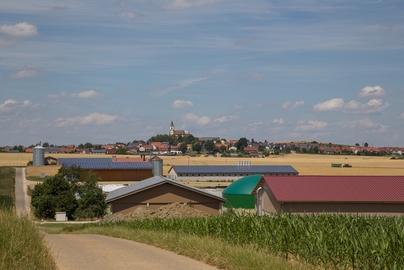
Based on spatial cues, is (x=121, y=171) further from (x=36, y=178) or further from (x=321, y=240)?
(x=321, y=240)

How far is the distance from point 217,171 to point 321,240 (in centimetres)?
8761

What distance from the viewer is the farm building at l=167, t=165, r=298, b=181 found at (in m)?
96.5

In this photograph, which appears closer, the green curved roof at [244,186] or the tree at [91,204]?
the green curved roof at [244,186]

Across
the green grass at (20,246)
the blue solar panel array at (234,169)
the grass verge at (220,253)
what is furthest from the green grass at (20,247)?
Result: the blue solar panel array at (234,169)

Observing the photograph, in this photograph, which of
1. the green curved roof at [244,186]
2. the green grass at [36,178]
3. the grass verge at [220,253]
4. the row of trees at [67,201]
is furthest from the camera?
the green grass at [36,178]

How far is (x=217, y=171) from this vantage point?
101 m

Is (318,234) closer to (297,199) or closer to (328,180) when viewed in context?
(297,199)

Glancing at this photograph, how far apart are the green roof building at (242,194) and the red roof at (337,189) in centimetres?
1366

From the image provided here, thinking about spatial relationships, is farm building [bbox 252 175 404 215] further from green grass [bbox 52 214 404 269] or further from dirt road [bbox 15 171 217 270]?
dirt road [bbox 15 171 217 270]

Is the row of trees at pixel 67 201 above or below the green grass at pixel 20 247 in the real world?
below

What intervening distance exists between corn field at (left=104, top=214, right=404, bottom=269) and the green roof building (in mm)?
35843

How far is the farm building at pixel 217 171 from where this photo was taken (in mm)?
96500

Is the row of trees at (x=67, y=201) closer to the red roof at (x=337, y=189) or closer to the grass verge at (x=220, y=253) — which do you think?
the red roof at (x=337, y=189)

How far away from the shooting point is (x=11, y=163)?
129750mm
